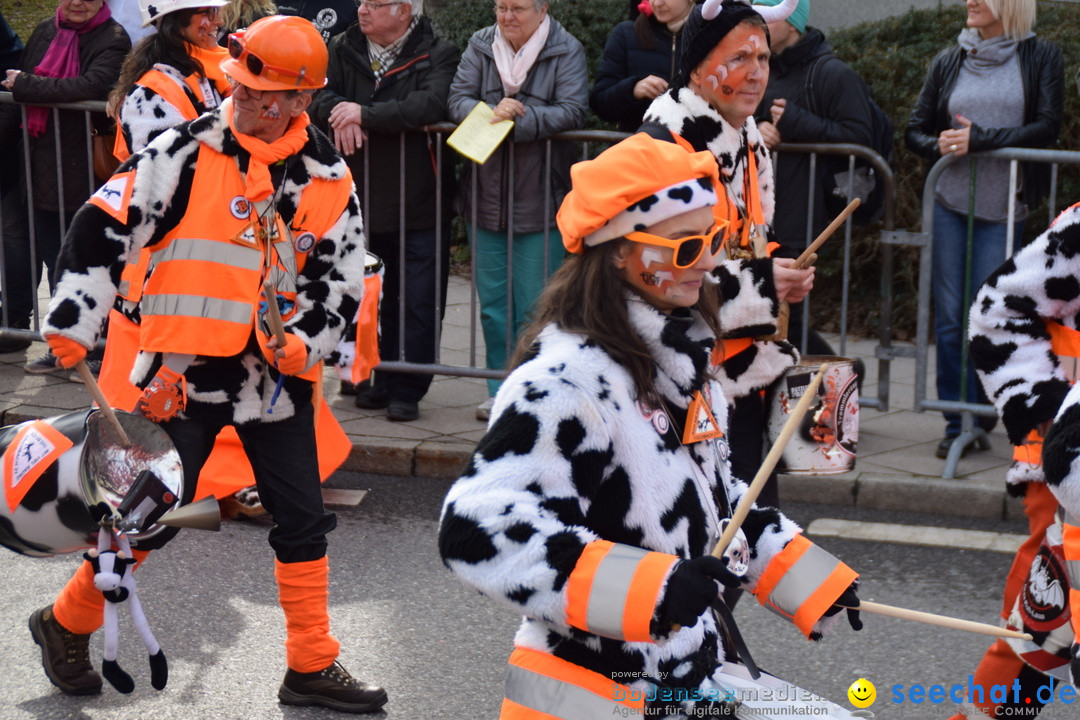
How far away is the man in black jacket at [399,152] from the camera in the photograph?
284 inches

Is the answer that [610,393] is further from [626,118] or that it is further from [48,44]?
[48,44]

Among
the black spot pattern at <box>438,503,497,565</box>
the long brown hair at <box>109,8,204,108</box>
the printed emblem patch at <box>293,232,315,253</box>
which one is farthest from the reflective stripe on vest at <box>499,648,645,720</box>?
A: the long brown hair at <box>109,8,204,108</box>

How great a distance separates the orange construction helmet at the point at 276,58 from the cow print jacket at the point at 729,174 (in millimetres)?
969

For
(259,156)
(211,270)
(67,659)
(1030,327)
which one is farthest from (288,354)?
(1030,327)

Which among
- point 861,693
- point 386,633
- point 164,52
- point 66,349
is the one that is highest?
point 164,52

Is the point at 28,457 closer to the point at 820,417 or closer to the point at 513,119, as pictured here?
the point at 820,417

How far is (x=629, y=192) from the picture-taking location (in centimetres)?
262

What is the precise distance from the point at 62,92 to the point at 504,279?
251 centimetres

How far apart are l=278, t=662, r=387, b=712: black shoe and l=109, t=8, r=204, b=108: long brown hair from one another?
8.61ft

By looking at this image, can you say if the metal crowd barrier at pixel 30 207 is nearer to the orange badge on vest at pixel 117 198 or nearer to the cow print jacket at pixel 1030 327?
the orange badge on vest at pixel 117 198

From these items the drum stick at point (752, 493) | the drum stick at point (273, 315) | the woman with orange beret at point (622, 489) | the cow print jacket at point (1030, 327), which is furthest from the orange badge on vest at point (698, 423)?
the drum stick at point (273, 315)

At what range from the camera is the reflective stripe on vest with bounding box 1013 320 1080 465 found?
11.6 feet

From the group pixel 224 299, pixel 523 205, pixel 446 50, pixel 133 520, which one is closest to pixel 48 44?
pixel 446 50

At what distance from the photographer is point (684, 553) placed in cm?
253
